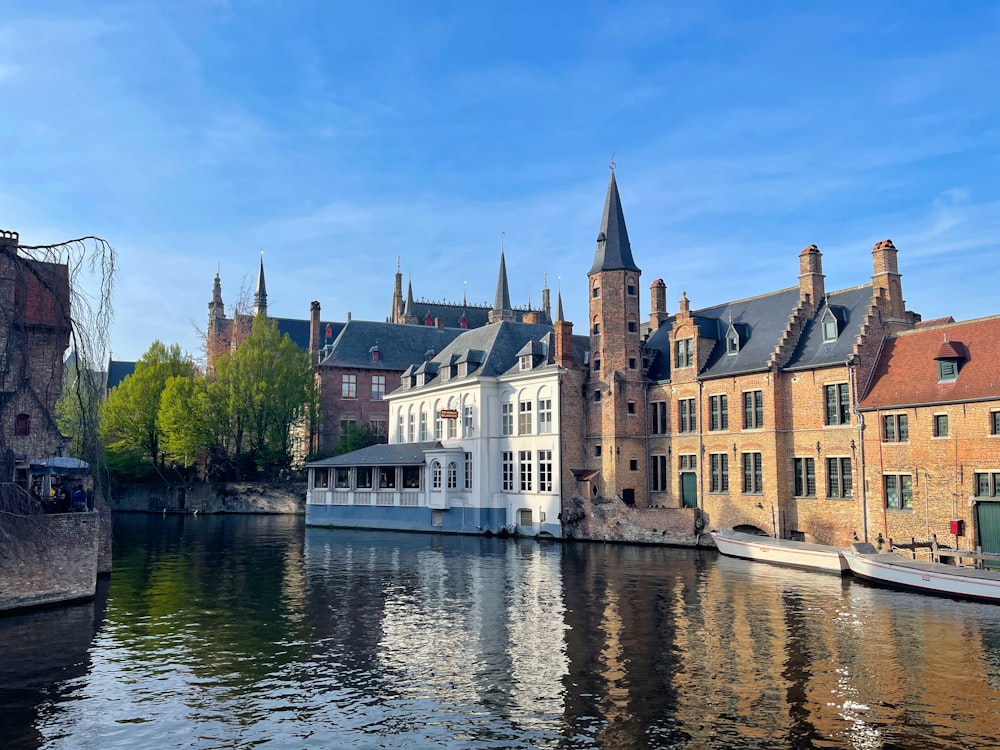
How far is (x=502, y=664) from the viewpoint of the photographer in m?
18.6

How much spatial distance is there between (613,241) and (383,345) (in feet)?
111

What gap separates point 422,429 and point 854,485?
30.9 m

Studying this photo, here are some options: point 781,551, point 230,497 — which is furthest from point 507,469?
point 230,497

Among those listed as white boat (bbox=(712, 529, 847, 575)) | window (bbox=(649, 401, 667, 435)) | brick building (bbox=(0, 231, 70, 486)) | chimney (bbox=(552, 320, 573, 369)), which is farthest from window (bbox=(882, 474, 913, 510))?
brick building (bbox=(0, 231, 70, 486))

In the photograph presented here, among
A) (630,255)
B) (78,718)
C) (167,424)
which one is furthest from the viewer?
(167,424)

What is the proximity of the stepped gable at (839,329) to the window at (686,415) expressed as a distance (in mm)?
6402

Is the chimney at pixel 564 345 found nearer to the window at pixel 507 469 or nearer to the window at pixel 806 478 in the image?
the window at pixel 507 469

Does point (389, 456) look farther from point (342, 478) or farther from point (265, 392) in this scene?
point (265, 392)

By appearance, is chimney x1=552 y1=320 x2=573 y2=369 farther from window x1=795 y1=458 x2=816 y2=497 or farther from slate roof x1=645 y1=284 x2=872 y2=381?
window x1=795 y1=458 x2=816 y2=497

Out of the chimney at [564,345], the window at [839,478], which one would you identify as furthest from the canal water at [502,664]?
the chimney at [564,345]

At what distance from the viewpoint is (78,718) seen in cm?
1477

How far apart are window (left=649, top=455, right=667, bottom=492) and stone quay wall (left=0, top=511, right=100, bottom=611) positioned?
98.6ft

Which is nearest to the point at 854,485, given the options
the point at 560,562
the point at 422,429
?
the point at 560,562

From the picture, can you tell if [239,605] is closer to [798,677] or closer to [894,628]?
[798,677]
